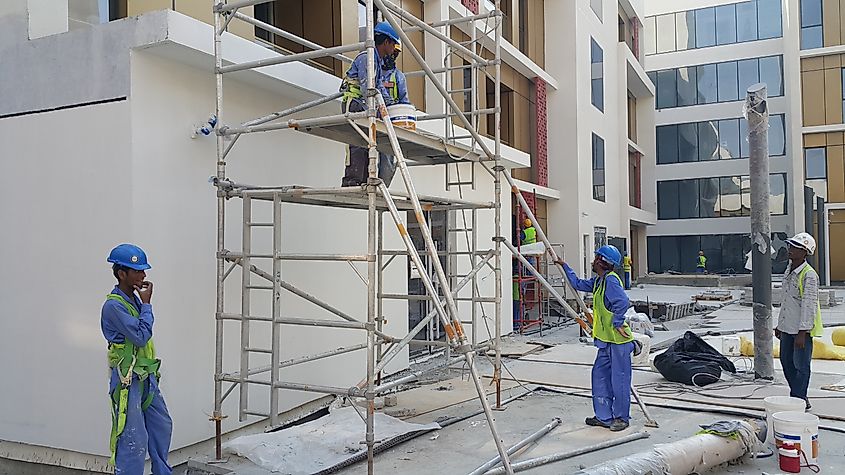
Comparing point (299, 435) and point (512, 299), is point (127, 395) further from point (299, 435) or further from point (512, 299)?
point (512, 299)

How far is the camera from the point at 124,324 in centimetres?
475

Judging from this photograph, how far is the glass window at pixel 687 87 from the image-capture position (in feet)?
132

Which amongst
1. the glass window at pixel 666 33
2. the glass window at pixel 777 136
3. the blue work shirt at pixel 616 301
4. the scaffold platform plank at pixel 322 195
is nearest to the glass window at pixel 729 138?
the glass window at pixel 777 136

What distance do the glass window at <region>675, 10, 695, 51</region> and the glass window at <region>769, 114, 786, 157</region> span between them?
6.50m

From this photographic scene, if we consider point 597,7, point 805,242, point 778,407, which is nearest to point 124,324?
point 778,407

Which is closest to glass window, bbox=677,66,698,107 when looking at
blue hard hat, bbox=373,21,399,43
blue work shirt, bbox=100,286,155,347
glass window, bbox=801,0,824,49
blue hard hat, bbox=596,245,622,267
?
glass window, bbox=801,0,824,49

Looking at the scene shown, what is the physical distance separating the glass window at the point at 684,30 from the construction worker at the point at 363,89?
37635 mm

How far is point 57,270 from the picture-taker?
641 cm

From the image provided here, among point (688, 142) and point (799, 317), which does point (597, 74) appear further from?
point (799, 317)

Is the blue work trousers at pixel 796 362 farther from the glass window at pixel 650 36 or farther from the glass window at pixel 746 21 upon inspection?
the glass window at pixel 650 36

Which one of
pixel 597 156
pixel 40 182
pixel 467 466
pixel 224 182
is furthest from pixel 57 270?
pixel 597 156

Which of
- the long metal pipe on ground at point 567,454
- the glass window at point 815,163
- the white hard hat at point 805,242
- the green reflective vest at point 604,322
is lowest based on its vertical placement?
the long metal pipe on ground at point 567,454

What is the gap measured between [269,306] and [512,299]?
891 cm

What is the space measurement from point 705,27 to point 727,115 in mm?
5135
